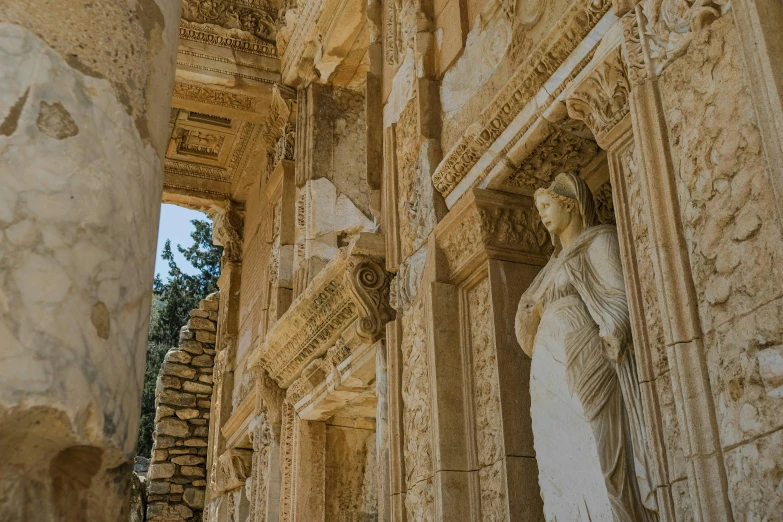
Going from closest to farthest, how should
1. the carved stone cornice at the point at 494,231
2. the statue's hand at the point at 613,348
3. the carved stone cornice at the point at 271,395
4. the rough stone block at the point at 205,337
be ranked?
the statue's hand at the point at 613,348, the carved stone cornice at the point at 494,231, the carved stone cornice at the point at 271,395, the rough stone block at the point at 205,337

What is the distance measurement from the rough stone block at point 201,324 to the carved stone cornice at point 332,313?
5932mm

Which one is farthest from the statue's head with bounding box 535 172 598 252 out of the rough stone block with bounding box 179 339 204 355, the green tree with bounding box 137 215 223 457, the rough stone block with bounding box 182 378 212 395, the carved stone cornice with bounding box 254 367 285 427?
the green tree with bounding box 137 215 223 457

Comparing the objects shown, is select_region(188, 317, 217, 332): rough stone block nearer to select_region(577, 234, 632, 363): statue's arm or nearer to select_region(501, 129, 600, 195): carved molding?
select_region(501, 129, 600, 195): carved molding

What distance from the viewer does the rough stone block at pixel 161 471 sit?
12.8 metres

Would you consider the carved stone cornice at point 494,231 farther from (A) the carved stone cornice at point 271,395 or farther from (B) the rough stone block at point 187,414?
(B) the rough stone block at point 187,414

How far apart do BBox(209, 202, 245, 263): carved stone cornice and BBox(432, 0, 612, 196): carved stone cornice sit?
692cm

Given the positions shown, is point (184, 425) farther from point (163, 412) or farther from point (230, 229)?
point (230, 229)

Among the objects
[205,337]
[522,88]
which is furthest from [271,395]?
[205,337]

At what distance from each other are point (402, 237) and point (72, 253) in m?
4.46

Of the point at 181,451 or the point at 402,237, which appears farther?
the point at 181,451

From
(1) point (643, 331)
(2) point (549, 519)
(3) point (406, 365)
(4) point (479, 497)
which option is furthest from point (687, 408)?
(3) point (406, 365)

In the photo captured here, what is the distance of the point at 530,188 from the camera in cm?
507

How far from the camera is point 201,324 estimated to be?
1435cm

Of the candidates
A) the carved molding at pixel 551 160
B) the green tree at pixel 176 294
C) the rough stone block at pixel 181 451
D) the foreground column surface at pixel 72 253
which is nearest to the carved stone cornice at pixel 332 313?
the carved molding at pixel 551 160
